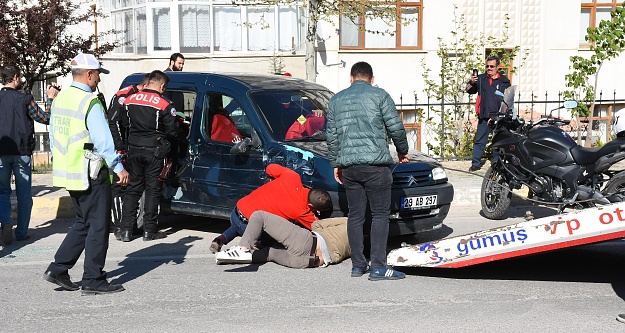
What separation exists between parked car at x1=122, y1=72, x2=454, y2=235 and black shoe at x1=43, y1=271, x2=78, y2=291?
231cm

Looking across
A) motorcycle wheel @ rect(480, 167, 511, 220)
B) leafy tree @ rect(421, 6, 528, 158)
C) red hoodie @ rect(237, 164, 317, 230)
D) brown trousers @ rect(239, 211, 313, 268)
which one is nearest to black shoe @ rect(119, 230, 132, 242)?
red hoodie @ rect(237, 164, 317, 230)

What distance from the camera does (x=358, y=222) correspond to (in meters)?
7.59

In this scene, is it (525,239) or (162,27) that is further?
(162,27)

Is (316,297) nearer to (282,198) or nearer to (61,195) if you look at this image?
(282,198)

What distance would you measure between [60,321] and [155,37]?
13.2 m

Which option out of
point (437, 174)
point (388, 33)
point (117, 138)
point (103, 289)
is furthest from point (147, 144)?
point (388, 33)

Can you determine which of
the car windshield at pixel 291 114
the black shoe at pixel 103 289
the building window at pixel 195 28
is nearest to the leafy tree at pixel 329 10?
the building window at pixel 195 28

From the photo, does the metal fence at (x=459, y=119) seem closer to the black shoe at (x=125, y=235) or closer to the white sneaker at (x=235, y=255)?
the black shoe at (x=125, y=235)

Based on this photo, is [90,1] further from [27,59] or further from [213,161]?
[213,161]

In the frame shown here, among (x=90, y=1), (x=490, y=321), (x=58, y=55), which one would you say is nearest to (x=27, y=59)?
(x=58, y=55)

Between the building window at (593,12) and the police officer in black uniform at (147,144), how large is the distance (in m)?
13.9

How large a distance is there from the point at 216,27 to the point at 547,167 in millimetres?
10849

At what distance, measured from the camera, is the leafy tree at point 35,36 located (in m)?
14.8

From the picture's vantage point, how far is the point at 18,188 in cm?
950
